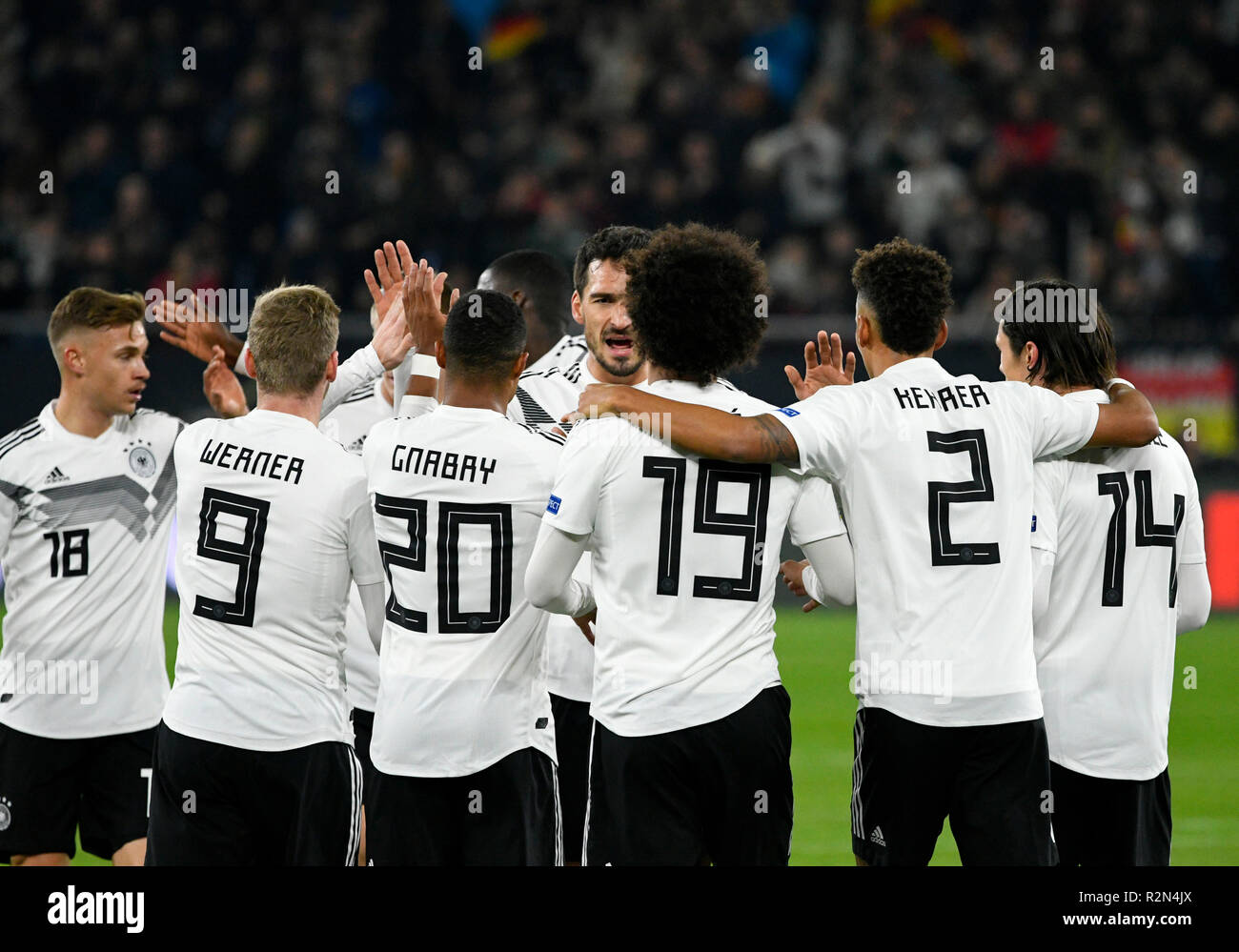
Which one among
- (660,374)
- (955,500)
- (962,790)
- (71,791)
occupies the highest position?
(660,374)

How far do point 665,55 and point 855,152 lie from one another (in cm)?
249

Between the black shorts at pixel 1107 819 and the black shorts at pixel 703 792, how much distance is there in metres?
1.17

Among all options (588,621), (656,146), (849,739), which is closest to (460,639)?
(588,621)

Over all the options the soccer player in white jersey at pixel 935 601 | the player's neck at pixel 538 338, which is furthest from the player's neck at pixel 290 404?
the player's neck at pixel 538 338

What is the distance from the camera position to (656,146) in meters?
17.1

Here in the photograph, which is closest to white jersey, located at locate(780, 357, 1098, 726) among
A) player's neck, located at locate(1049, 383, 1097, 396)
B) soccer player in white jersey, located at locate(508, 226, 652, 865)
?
player's neck, located at locate(1049, 383, 1097, 396)

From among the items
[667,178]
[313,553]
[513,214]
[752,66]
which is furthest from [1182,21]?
[313,553]

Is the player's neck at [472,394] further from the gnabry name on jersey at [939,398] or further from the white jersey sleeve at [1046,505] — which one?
the white jersey sleeve at [1046,505]

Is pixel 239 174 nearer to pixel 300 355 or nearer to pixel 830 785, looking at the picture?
pixel 830 785

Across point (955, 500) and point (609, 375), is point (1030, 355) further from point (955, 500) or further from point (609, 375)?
point (609, 375)

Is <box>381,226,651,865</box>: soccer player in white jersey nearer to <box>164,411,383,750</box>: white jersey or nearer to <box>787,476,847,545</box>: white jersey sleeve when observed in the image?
<box>164,411,383,750</box>: white jersey

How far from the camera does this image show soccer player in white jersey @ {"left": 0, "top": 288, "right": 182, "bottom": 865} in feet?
17.4

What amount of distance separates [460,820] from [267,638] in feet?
2.45

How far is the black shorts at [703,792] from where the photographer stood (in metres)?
4.02
